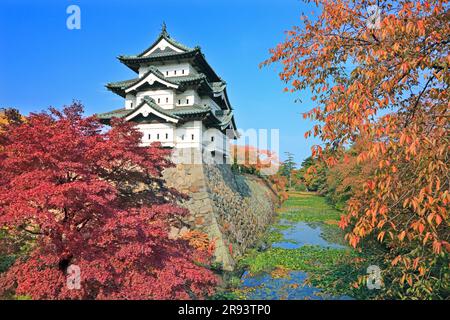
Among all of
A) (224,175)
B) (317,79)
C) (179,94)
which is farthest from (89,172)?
(224,175)

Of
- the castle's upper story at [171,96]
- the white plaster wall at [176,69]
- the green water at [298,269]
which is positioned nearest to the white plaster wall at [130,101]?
the castle's upper story at [171,96]

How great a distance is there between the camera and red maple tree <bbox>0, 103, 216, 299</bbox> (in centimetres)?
410

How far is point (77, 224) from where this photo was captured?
15.1ft

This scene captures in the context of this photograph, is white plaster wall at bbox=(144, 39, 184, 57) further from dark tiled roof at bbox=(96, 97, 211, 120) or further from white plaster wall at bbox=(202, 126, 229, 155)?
white plaster wall at bbox=(202, 126, 229, 155)

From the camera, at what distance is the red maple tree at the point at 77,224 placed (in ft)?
13.5

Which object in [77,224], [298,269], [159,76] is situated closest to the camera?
[77,224]

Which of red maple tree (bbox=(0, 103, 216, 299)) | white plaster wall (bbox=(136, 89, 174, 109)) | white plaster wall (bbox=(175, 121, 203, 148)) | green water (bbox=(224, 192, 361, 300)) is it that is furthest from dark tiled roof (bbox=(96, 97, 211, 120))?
red maple tree (bbox=(0, 103, 216, 299))

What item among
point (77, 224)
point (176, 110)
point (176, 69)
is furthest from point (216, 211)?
point (176, 69)

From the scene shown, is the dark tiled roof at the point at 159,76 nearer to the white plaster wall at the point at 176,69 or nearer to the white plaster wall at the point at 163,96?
the white plaster wall at the point at 176,69

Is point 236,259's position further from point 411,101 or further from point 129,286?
point 411,101

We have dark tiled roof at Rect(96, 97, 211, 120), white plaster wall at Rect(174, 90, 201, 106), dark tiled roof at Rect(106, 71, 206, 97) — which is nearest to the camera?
dark tiled roof at Rect(96, 97, 211, 120)

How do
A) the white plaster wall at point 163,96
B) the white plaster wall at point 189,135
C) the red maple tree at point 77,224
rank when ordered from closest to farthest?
1. the red maple tree at point 77,224
2. the white plaster wall at point 189,135
3. the white plaster wall at point 163,96

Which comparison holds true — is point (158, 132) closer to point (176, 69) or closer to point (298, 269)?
point (176, 69)

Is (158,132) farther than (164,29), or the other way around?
(164,29)
